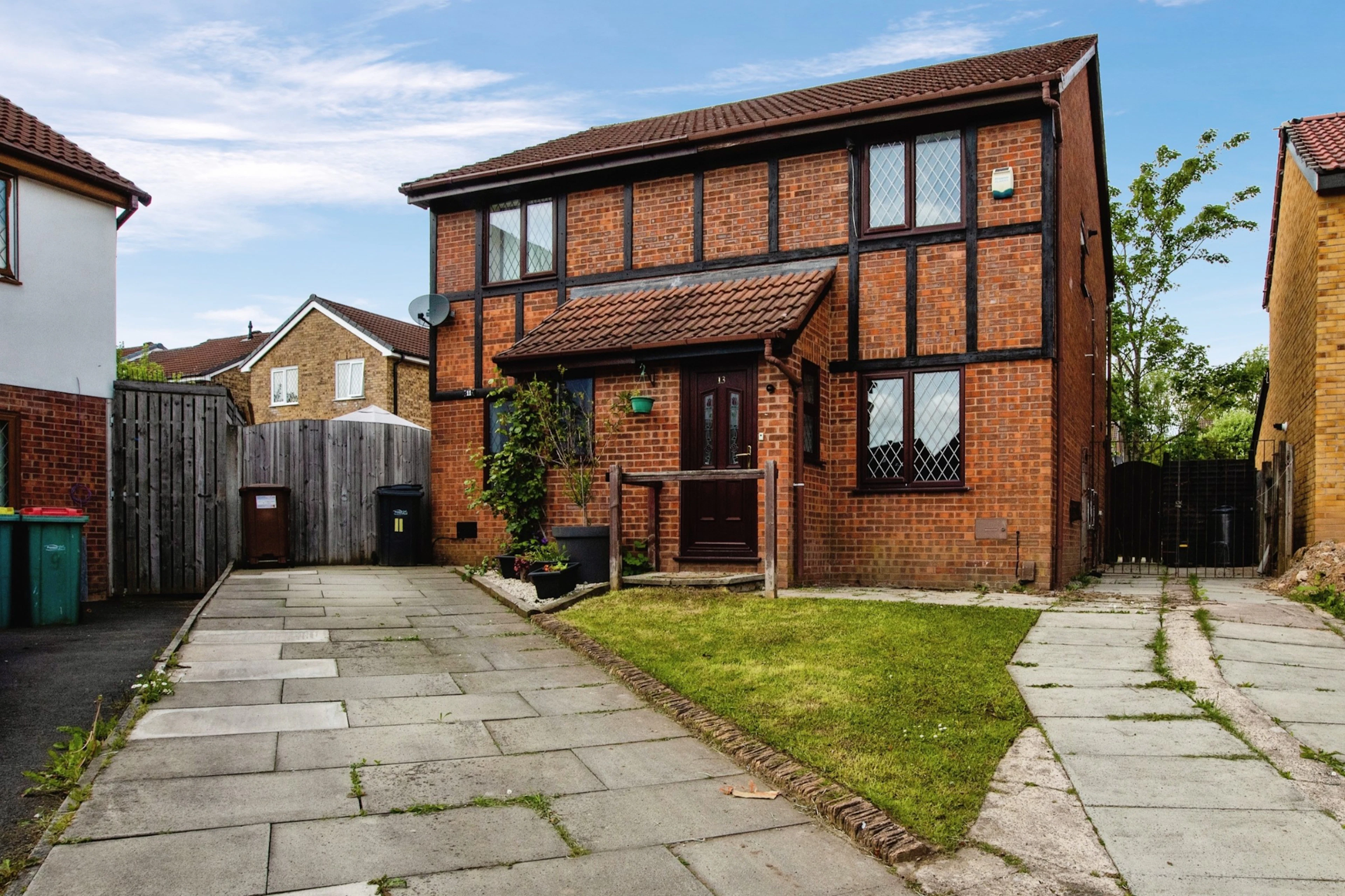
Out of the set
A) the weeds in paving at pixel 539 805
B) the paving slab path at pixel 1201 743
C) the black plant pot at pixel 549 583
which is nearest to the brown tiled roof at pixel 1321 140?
the paving slab path at pixel 1201 743

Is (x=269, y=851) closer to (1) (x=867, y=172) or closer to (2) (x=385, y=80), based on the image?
(2) (x=385, y=80)

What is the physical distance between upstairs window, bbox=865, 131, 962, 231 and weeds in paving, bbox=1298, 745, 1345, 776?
765 centimetres

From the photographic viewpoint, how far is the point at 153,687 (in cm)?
553

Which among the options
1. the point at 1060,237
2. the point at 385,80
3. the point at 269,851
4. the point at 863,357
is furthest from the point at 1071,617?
the point at 385,80

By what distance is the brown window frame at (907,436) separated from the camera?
11086 millimetres

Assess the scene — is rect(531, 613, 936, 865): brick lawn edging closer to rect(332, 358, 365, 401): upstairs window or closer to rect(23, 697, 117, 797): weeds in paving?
rect(23, 697, 117, 797): weeds in paving

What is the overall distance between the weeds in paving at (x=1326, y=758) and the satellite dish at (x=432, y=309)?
11.7 m

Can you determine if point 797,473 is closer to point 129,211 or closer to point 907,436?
point 907,436

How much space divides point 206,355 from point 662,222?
32.2 m

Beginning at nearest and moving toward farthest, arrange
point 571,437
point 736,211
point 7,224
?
point 7,224, point 571,437, point 736,211

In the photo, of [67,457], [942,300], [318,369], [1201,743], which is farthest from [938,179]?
[318,369]

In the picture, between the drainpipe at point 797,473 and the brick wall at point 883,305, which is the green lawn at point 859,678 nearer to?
the drainpipe at point 797,473

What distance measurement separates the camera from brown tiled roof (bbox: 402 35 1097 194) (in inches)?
448

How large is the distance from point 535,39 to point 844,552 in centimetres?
644
